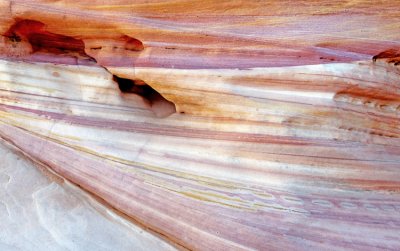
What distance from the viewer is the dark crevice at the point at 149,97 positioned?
1942 millimetres

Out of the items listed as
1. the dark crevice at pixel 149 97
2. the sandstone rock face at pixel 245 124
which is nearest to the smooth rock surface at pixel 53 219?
the sandstone rock face at pixel 245 124

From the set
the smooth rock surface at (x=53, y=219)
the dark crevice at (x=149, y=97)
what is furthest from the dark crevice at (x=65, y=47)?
the smooth rock surface at (x=53, y=219)

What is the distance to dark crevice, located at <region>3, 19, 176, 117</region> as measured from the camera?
1917 mm

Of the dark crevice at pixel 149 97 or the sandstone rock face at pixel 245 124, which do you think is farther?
the dark crevice at pixel 149 97

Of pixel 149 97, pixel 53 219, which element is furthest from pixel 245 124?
pixel 53 219

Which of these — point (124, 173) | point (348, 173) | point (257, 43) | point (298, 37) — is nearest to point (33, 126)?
point (124, 173)

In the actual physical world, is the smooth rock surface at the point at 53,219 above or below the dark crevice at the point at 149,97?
below

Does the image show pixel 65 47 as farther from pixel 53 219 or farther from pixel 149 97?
pixel 53 219

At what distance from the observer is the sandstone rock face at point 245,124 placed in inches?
64.0

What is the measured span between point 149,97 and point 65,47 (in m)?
0.40

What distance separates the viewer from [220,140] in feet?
5.80

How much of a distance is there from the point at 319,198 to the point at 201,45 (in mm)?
659

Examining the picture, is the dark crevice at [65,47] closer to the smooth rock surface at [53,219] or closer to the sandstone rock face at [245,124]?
the sandstone rock face at [245,124]

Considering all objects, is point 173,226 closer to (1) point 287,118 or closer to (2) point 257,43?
(1) point 287,118
